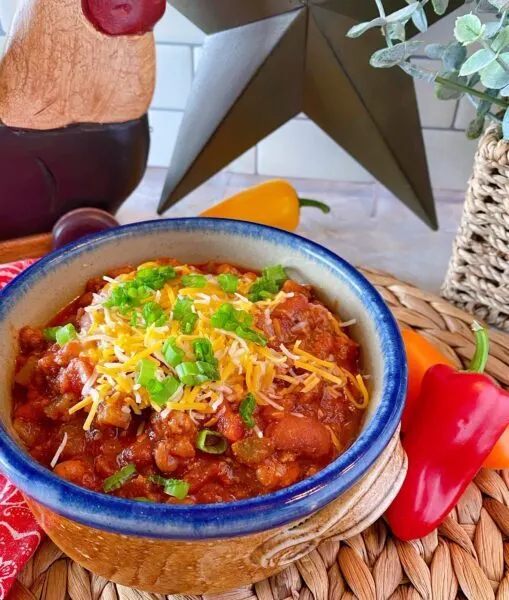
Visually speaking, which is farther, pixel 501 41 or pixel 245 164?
pixel 245 164

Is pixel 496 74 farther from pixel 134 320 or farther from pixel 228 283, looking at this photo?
pixel 134 320

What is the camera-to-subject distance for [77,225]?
1581 mm

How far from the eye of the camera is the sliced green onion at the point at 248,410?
3.33ft

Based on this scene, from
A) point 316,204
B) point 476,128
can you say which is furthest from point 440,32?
point 316,204

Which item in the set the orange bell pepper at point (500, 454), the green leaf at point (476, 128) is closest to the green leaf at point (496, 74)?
the green leaf at point (476, 128)

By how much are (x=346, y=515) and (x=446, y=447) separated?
27cm

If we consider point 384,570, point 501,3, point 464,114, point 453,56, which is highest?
point 501,3

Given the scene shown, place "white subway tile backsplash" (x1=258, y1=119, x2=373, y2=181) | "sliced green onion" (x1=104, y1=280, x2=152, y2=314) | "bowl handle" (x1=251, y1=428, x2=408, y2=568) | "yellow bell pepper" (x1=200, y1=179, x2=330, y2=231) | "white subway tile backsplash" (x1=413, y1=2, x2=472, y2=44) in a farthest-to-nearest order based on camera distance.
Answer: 1. "white subway tile backsplash" (x1=258, y1=119, x2=373, y2=181)
2. "yellow bell pepper" (x1=200, y1=179, x2=330, y2=231)
3. "white subway tile backsplash" (x1=413, y1=2, x2=472, y2=44)
4. "sliced green onion" (x1=104, y1=280, x2=152, y2=314)
5. "bowl handle" (x1=251, y1=428, x2=408, y2=568)

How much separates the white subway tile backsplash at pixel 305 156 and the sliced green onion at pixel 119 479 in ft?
4.30

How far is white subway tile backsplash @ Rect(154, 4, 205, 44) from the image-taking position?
1.88 metres

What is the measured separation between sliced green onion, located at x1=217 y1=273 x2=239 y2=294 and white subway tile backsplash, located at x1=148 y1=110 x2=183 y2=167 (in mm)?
976

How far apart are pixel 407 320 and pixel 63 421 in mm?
801

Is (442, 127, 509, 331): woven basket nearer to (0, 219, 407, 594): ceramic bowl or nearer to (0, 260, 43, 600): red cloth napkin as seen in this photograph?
(0, 219, 407, 594): ceramic bowl

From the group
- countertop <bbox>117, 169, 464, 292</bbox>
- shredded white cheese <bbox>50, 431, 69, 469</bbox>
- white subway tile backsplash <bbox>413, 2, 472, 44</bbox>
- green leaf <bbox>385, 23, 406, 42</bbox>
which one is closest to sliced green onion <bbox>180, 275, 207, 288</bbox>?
shredded white cheese <bbox>50, 431, 69, 469</bbox>
